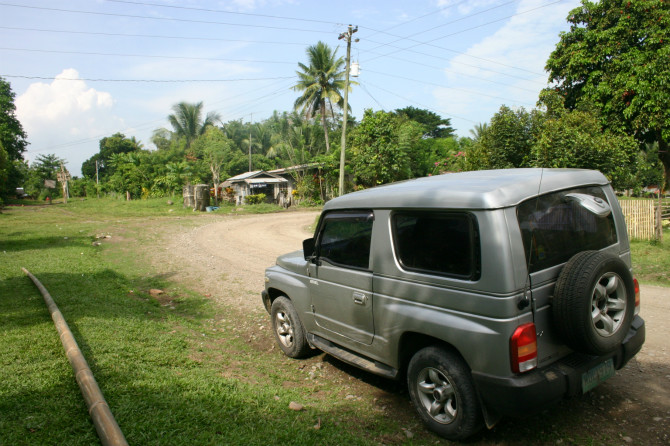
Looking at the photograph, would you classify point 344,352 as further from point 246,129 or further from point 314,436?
point 246,129

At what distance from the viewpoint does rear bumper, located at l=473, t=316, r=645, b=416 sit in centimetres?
281

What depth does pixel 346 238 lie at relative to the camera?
425cm

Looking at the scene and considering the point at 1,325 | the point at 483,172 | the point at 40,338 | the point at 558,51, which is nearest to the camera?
the point at 483,172

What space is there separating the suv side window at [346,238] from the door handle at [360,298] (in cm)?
25

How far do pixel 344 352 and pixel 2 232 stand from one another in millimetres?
19268

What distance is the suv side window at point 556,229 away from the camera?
3006 mm

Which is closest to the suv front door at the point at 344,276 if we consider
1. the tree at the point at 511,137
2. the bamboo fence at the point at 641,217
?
the bamboo fence at the point at 641,217

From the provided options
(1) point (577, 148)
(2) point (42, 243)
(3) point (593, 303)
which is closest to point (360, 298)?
(3) point (593, 303)

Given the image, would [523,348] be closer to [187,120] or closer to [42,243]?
[42,243]

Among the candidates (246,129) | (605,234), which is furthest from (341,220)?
(246,129)

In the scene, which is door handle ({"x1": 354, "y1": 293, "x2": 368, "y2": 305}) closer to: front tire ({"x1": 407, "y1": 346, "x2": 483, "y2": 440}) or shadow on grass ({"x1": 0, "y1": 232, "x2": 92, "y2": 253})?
front tire ({"x1": 407, "y1": 346, "x2": 483, "y2": 440})

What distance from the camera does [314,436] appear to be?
10.9 ft

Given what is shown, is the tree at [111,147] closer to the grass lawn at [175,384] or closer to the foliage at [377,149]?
the foliage at [377,149]

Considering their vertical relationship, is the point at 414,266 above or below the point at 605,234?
below
